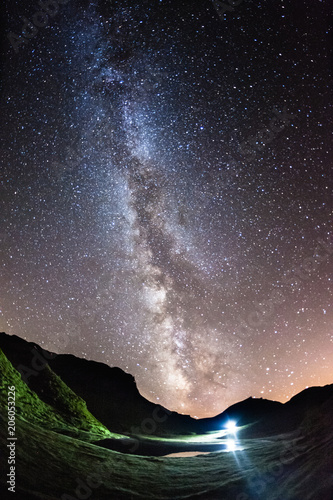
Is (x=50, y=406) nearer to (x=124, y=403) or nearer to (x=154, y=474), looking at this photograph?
(x=154, y=474)

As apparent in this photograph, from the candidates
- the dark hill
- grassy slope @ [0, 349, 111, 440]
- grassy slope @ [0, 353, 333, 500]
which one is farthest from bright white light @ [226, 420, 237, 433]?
grassy slope @ [0, 353, 333, 500]

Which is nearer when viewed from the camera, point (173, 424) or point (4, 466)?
point (4, 466)

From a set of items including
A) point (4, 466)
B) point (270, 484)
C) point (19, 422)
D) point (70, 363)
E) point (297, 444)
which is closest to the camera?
point (4, 466)

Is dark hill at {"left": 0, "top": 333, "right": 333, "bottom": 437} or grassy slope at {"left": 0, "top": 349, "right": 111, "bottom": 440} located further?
dark hill at {"left": 0, "top": 333, "right": 333, "bottom": 437}

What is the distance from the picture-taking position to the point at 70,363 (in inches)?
1932

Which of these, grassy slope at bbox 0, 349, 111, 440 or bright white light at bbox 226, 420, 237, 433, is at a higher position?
grassy slope at bbox 0, 349, 111, 440

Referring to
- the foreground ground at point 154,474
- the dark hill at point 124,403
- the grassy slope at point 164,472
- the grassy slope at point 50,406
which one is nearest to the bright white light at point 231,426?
the dark hill at point 124,403

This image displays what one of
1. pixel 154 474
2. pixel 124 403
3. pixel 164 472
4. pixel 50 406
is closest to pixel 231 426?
pixel 124 403

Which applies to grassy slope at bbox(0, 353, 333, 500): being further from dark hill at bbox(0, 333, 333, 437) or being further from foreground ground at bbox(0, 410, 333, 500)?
dark hill at bbox(0, 333, 333, 437)

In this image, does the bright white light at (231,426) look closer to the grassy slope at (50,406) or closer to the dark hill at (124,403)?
the dark hill at (124,403)

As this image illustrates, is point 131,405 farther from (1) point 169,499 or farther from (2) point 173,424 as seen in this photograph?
(1) point 169,499

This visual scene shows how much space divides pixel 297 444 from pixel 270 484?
16.5 feet

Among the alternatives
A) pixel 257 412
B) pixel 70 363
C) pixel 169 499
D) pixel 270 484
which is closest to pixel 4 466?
pixel 169 499

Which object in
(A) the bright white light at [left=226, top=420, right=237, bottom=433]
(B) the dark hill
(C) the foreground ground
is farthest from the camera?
(A) the bright white light at [left=226, top=420, right=237, bottom=433]
